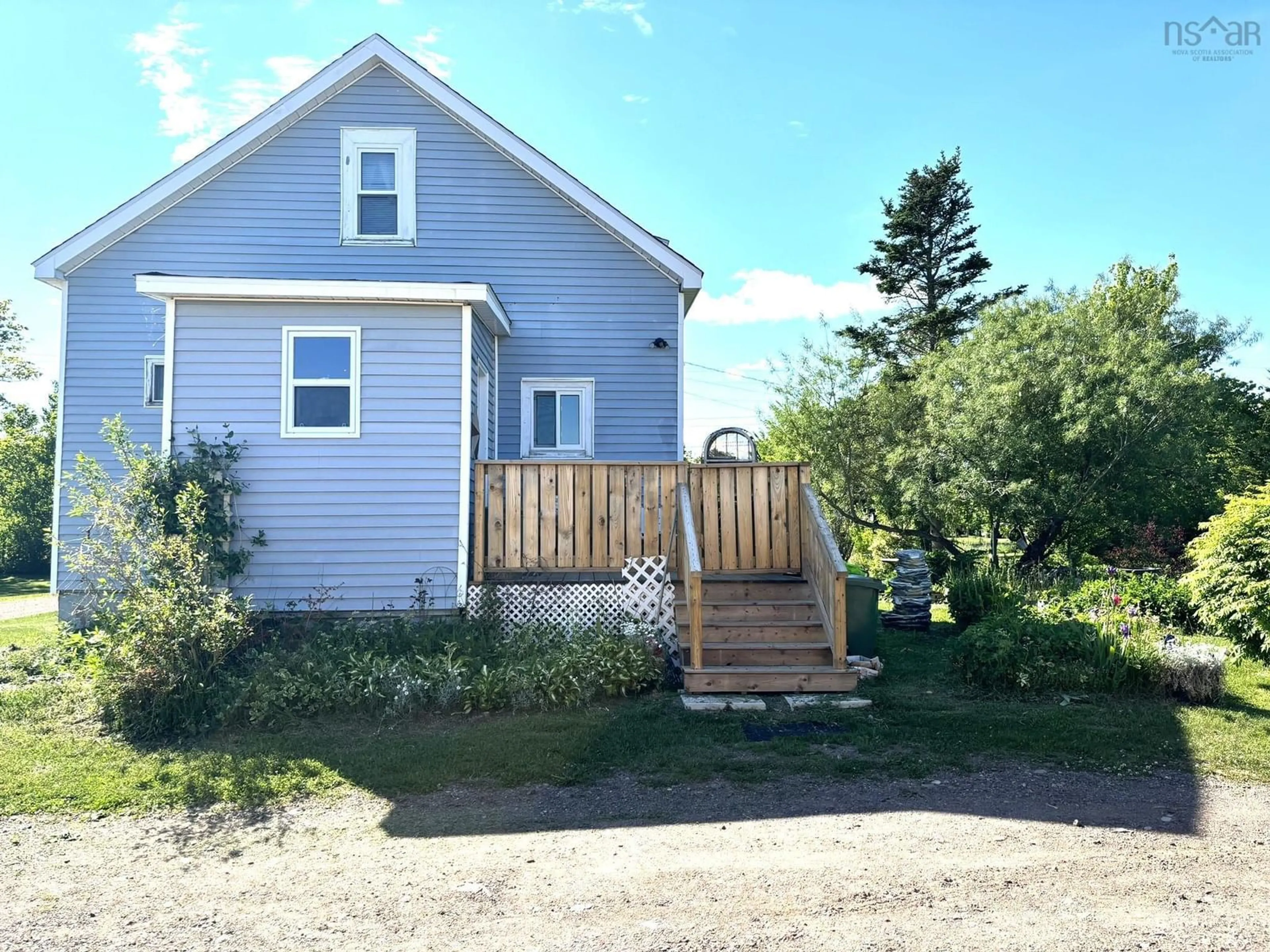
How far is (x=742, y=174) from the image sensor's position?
2242 centimetres

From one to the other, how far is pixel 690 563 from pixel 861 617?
2.52 m

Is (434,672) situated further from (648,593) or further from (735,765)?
(735,765)

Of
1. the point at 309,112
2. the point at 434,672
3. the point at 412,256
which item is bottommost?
the point at 434,672

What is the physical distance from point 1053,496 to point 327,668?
12364 millimetres

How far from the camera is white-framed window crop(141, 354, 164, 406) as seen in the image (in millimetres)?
11922

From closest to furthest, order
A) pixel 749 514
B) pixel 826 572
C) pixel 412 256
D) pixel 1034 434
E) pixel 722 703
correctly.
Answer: pixel 722 703
pixel 826 572
pixel 749 514
pixel 412 256
pixel 1034 434

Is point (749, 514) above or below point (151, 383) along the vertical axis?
below

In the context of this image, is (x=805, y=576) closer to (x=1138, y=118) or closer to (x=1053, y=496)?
(x=1053, y=496)

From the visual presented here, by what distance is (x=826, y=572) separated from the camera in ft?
27.5

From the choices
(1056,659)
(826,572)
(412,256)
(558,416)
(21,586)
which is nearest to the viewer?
(1056,659)

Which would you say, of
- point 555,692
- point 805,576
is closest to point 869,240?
point 805,576

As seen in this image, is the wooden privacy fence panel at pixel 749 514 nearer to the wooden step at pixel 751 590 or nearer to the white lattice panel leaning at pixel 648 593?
the wooden step at pixel 751 590

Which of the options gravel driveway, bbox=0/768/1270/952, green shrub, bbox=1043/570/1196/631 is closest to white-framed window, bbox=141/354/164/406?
gravel driveway, bbox=0/768/1270/952

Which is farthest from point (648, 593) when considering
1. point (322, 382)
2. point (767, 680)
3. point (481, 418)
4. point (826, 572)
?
point (322, 382)
